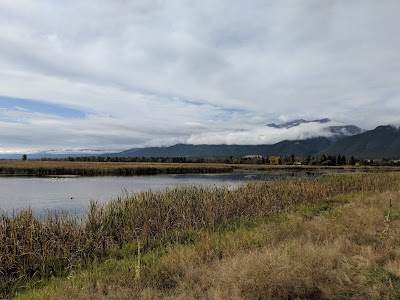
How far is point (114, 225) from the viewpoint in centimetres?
1277

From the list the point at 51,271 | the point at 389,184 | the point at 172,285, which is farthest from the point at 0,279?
the point at 389,184

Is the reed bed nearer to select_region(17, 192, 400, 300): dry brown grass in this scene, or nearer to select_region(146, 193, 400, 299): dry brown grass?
select_region(17, 192, 400, 300): dry brown grass

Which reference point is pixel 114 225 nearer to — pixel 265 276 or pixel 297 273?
pixel 265 276

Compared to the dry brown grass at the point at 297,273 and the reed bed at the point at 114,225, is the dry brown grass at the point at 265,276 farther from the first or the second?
the reed bed at the point at 114,225

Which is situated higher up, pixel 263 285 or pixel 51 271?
pixel 263 285

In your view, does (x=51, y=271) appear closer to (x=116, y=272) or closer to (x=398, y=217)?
(x=116, y=272)

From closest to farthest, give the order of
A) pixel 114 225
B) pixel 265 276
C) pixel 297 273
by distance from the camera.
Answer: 1. pixel 265 276
2. pixel 297 273
3. pixel 114 225

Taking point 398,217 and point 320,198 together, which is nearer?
point 398,217

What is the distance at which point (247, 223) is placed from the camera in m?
14.7

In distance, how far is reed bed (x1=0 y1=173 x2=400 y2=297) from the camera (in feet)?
30.7

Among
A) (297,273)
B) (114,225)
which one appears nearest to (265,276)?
(297,273)

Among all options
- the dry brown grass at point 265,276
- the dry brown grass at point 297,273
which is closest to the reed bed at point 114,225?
the dry brown grass at point 265,276

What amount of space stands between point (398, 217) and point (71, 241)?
1195cm

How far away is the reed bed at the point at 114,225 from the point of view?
935 centimetres
